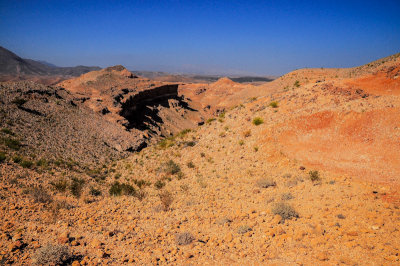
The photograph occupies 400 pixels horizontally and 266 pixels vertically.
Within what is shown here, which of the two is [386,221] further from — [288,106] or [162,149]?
[162,149]

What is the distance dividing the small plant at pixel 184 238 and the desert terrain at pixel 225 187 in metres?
0.05

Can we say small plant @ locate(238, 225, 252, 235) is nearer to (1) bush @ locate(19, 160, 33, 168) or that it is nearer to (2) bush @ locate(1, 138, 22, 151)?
(1) bush @ locate(19, 160, 33, 168)

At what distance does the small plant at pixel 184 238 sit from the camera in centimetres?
551

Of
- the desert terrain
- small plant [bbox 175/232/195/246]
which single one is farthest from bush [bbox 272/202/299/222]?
small plant [bbox 175/232/195/246]

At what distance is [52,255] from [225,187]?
6156mm

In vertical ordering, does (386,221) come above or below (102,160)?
above

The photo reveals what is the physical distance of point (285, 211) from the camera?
20.3 feet

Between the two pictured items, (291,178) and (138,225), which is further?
(291,178)

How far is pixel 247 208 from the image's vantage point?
7.11 meters

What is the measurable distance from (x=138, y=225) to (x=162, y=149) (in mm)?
9667

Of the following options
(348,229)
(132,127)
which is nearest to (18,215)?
(348,229)

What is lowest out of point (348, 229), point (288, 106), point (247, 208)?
point (247, 208)

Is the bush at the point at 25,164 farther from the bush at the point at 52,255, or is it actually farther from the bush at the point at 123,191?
the bush at the point at 52,255

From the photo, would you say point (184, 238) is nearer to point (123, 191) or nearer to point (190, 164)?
point (123, 191)
